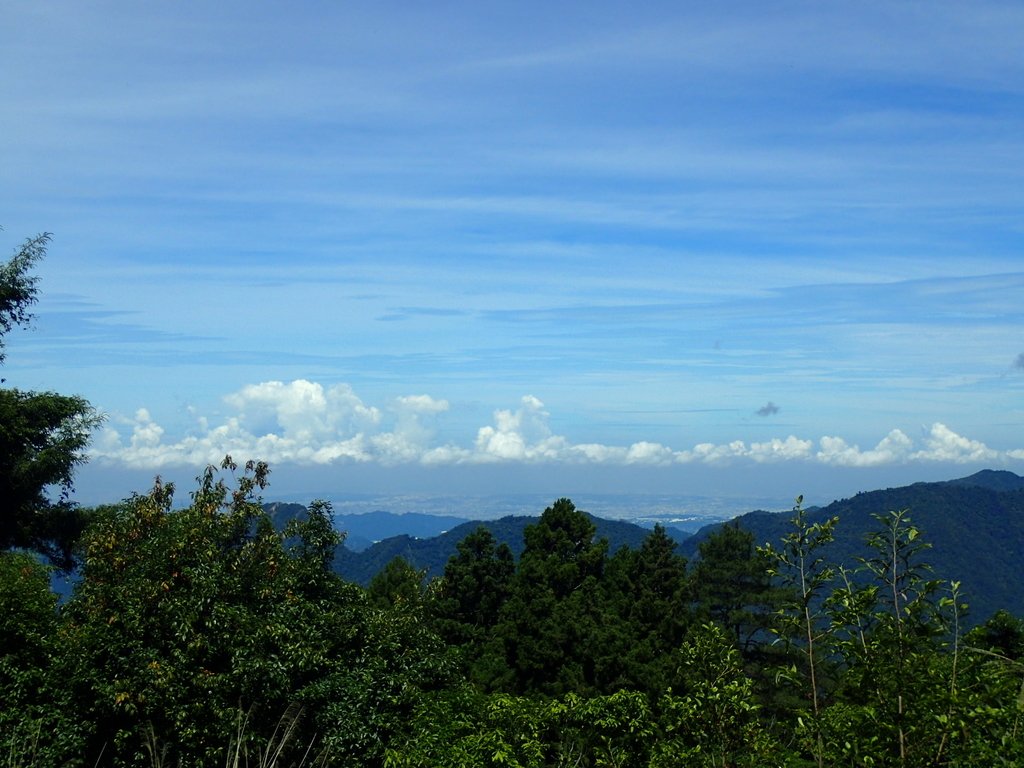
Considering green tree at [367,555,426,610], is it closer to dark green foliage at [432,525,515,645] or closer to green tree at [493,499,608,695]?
dark green foliage at [432,525,515,645]

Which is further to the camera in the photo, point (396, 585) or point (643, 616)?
point (396, 585)

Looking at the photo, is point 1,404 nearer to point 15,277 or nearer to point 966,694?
point 15,277

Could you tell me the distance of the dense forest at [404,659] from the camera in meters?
7.43

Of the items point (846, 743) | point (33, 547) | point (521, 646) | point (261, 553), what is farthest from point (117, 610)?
point (33, 547)

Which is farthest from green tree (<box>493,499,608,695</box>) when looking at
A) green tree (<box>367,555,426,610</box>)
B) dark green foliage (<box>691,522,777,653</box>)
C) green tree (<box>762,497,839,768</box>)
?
green tree (<box>762,497,839,768</box>)

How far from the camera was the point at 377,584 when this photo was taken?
38688mm

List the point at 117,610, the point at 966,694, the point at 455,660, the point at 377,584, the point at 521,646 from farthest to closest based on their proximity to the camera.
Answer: the point at 377,584 → the point at 521,646 → the point at 455,660 → the point at 117,610 → the point at 966,694

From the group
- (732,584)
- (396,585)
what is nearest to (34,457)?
(396,585)

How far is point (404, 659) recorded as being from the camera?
16828 mm

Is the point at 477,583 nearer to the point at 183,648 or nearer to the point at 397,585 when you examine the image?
the point at 397,585

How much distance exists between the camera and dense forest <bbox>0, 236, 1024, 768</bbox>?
24.4 feet

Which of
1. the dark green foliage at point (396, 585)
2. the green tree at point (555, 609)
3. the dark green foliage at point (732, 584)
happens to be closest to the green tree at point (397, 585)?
the dark green foliage at point (396, 585)

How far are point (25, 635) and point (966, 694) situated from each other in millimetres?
15332

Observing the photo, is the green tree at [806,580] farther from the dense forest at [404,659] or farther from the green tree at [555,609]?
the green tree at [555,609]
